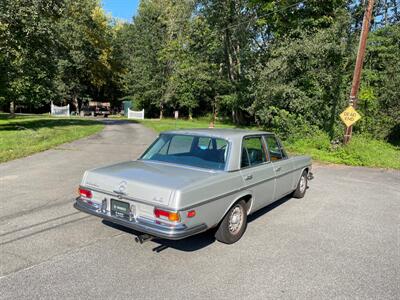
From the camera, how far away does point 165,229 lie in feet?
12.6

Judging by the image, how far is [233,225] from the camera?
476 centimetres

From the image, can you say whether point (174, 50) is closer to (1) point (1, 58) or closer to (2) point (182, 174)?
(1) point (1, 58)

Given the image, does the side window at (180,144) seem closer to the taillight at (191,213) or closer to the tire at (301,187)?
the taillight at (191,213)

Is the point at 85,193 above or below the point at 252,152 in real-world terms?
below

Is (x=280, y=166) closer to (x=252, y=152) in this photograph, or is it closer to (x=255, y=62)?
(x=252, y=152)

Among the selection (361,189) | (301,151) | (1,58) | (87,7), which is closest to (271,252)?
(361,189)

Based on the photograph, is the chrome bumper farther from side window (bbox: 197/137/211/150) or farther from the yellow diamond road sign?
the yellow diamond road sign

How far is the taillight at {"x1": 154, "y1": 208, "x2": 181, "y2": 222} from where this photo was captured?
380 centimetres

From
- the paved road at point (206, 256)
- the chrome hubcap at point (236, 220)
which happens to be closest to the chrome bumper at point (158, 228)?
the paved road at point (206, 256)

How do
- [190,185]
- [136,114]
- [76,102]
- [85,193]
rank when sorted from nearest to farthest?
[190,185], [85,193], [136,114], [76,102]

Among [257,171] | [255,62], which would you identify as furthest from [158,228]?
[255,62]

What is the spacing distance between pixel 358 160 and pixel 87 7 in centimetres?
3415

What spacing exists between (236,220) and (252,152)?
3.62 ft

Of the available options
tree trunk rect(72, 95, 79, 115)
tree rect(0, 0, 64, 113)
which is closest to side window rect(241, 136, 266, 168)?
tree rect(0, 0, 64, 113)
